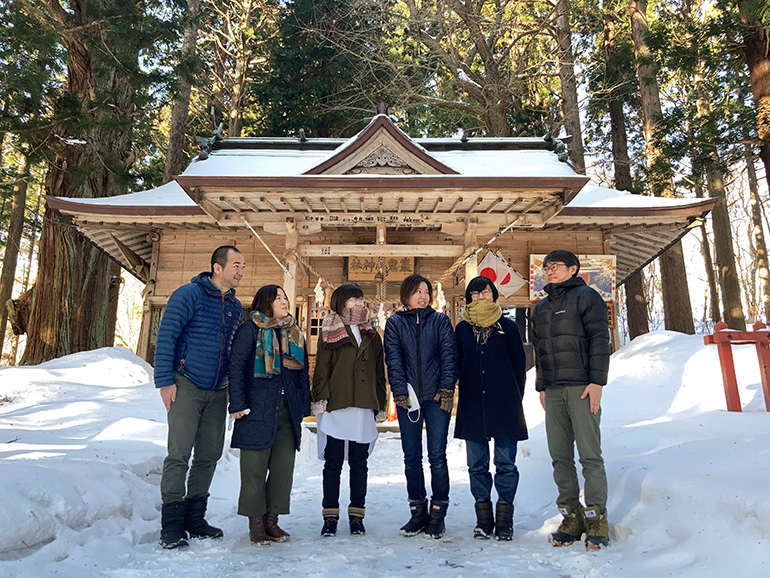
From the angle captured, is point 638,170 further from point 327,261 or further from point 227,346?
point 227,346

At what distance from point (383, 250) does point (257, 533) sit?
5.79m

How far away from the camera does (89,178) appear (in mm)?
11078

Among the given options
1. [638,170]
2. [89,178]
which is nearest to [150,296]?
[89,178]

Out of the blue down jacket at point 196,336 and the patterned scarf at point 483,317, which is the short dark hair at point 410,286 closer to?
the patterned scarf at point 483,317

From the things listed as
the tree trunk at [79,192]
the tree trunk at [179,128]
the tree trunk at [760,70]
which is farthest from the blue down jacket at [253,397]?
the tree trunk at [179,128]

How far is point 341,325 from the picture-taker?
3.79 m

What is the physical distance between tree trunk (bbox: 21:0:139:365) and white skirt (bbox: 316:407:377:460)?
28.1 ft

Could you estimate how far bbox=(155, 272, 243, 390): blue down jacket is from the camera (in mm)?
3436

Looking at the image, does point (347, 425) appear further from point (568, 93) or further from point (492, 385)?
point (568, 93)

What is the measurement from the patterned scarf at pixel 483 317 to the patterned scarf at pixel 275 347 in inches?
48.1

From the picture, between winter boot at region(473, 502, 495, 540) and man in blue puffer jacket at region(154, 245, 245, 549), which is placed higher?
man in blue puffer jacket at region(154, 245, 245, 549)

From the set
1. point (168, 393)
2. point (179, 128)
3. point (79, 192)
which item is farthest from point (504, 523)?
point (179, 128)

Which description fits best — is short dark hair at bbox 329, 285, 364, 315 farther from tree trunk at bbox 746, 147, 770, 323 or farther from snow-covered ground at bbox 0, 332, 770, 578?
tree trunk at bbox 746, 147, 770, 323

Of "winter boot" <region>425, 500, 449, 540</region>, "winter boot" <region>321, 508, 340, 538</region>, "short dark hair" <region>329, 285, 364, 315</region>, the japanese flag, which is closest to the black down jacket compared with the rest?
"winter boot" <region>425, 500, 449, 540</region>
